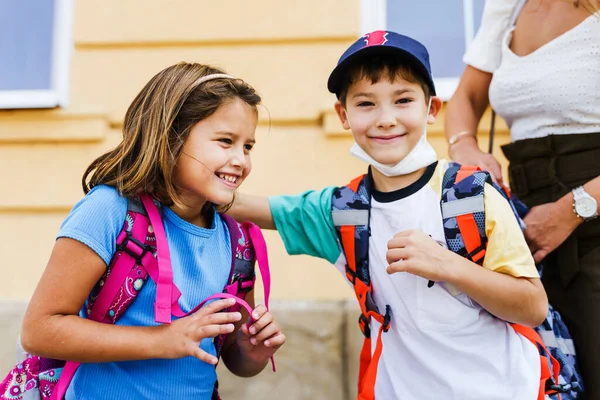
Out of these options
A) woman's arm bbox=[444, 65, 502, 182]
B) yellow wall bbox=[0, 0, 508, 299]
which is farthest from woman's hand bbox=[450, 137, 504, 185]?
yellow wall bbox=[0, 0, 508, 299]

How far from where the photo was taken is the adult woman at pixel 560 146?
1917 mm

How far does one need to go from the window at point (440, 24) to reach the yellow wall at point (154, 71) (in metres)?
0.29

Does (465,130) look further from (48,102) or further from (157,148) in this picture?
(48,102)

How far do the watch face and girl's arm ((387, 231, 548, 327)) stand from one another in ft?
1.09

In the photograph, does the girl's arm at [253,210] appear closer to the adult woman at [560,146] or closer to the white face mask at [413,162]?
the white face mask at [413,162]

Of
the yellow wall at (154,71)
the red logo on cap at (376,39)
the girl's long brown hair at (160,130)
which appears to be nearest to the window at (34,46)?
the yellow wall at (154,71)

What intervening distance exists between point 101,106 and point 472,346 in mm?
2351

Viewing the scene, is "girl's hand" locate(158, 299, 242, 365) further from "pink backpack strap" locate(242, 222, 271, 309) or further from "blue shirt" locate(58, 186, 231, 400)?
"pink backpack strap" locate(242, 222, 271, 309)

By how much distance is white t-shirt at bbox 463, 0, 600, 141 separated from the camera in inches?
76.5

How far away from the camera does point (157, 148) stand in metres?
1.77

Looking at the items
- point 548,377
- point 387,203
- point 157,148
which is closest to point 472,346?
point 548,377

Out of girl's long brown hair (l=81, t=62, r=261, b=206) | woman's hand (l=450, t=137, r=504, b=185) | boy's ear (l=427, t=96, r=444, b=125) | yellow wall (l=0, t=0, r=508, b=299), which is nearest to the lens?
girl's long brown hair (l=81, t=62, r=261, b=206)

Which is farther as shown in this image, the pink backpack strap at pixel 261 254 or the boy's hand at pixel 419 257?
the pink backpack strap at pixel 261 254

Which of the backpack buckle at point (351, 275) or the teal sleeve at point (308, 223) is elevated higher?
the teal sleeve at point (308, 223)
